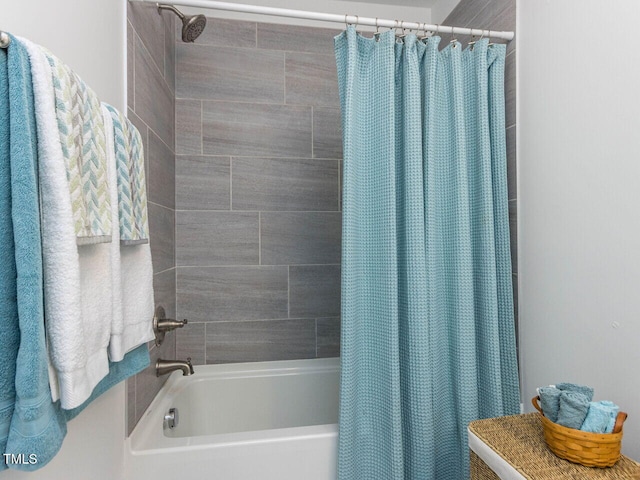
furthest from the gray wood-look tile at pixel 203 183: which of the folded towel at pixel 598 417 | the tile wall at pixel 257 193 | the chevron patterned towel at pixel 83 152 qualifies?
the folded towel at pixel 598 417

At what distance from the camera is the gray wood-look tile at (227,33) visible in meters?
1.90

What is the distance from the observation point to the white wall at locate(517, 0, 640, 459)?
A: 95 centimetres

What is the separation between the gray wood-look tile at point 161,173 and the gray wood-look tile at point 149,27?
1.12 ft

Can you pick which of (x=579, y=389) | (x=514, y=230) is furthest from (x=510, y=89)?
(x=579, y=389)

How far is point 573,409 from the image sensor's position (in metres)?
0.81

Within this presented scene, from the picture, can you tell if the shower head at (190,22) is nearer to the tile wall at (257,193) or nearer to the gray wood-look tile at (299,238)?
the tile wall at (257,193)

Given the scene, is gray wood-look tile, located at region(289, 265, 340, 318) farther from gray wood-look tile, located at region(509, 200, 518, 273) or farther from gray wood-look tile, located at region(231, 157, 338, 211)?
gray wood-look tile, located at region(509, 200, 518, 273)

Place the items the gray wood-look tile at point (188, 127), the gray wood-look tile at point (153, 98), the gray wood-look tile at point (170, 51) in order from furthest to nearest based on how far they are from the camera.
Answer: the gray wood-look tile at point (188, 127) < the gray wood-look tile at point (170, 51) < the gray wood-look tile at point (153, 98)

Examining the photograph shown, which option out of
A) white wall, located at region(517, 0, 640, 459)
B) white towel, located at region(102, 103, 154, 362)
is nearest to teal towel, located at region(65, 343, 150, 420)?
white towel, located at region(102, 103, 154, 362)

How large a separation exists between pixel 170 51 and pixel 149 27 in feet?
1.24

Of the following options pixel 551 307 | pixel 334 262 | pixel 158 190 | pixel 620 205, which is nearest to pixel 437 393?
pixel 551 307

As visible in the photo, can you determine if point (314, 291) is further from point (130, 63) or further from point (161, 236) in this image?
point (130, 63)

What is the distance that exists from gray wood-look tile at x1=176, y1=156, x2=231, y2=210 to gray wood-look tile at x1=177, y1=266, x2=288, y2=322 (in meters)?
0.34

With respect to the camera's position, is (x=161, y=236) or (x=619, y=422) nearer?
(x=619, y=422)
